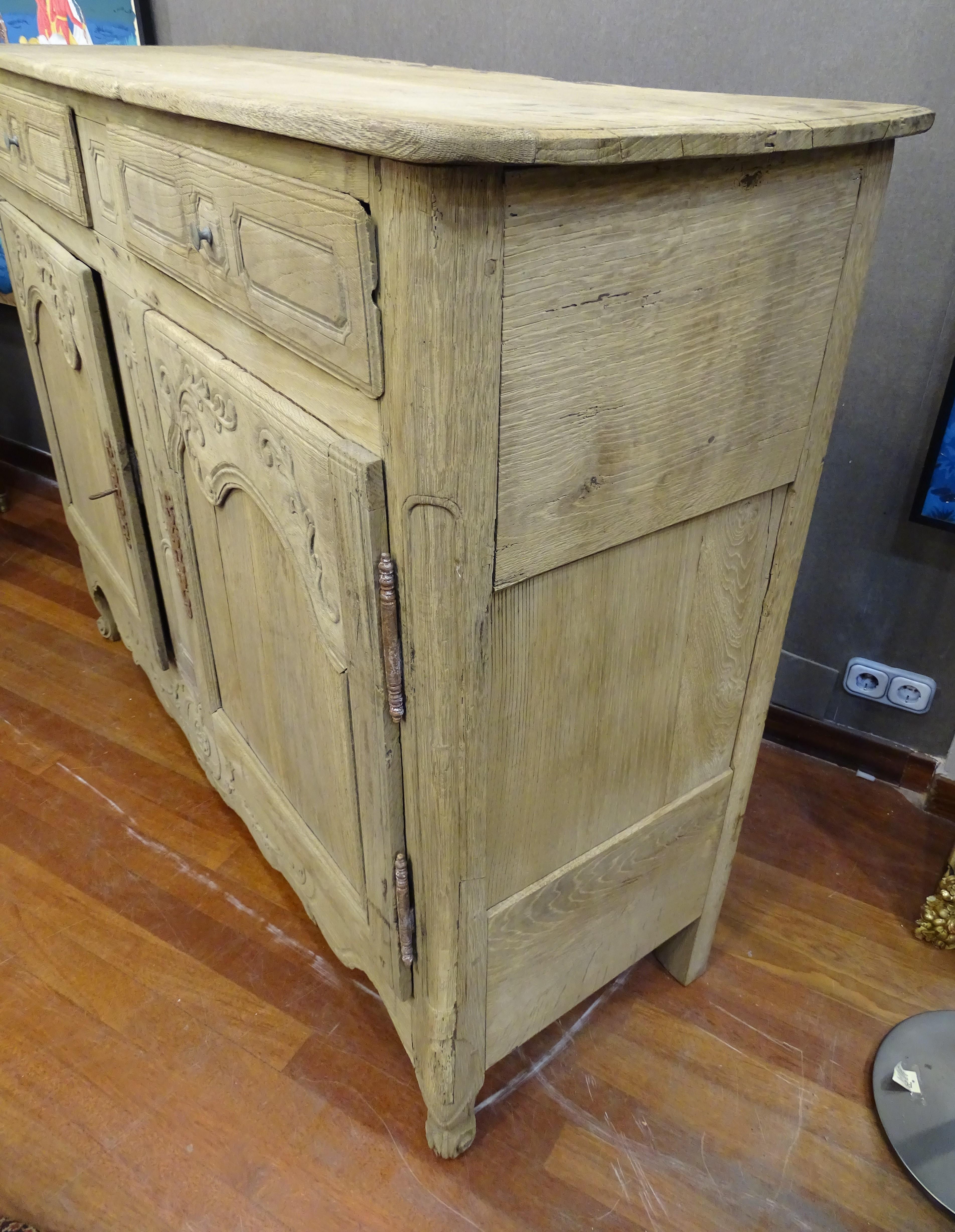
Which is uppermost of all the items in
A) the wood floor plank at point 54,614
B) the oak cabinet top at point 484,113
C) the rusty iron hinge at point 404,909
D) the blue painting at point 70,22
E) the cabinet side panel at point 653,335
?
the blue painting at point 70,22

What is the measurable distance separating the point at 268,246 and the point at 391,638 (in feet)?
1.06

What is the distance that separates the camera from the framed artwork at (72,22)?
1687 mm

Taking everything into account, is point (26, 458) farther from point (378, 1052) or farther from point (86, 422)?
point (378, 1052)

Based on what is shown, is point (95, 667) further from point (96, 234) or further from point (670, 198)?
point (670, 198)

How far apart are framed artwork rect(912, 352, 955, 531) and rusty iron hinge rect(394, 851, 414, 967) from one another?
0.91 meters

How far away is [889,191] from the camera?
1.16 m

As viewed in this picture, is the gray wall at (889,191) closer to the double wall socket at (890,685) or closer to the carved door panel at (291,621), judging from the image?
the double wall socket at (890,685)

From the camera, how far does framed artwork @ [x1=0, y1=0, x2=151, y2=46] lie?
66.4 inches

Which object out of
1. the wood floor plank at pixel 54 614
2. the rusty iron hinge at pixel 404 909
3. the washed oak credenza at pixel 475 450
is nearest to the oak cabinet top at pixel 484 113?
the washed oak credenza at pixel 475 450

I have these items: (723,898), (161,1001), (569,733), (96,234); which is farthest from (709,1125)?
(96,234)

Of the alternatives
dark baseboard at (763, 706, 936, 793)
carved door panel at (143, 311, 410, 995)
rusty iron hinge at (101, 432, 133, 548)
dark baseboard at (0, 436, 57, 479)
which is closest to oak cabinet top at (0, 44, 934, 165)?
carved door panel at (143, 311, 410, 995)

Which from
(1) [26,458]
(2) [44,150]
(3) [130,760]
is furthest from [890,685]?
(1) [26,458]

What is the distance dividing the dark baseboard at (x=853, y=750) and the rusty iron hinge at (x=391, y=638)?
945 millimetres

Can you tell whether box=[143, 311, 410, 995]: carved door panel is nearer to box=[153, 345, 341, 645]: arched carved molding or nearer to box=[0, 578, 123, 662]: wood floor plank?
box=[153, 345, 341, 645]: arched carved molding
